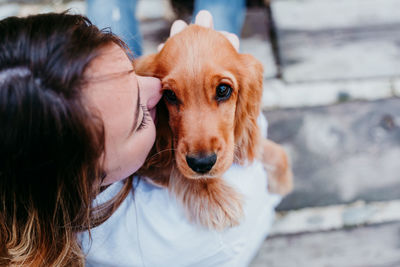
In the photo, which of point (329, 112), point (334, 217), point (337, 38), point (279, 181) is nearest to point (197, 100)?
point (279, 181)

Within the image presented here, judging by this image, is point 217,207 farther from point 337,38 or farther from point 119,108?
point 337,38

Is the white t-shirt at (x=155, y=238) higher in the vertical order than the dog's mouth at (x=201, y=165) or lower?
lower

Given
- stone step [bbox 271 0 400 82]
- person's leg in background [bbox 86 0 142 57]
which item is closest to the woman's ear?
person's leg in background [bbox 86 0 142 57]

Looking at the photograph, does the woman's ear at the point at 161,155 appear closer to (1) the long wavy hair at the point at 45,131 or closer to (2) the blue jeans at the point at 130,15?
(1) the long wavy hair at the point at 45,131

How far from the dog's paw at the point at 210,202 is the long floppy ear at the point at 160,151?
0.24 feet

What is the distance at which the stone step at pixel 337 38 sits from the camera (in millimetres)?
2322

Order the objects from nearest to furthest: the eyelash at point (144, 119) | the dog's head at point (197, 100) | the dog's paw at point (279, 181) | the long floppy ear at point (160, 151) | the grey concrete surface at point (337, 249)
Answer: the eyelash at point (144, 119) < the dog's head at point (197, 100) < the long floppy ear at point (160, 151) < the dog's paw at point (279, 181) < the grey concrete surface at point (337, 249)

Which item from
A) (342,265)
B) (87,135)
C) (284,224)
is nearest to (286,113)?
(284,224)

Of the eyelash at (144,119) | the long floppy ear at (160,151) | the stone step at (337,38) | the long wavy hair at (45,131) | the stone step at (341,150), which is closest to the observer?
the long wavy hair at (45,131)

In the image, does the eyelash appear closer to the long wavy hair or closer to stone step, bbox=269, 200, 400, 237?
the long wavy hair

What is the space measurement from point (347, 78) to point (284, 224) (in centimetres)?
105

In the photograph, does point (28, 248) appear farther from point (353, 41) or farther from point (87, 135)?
point (353, 41)

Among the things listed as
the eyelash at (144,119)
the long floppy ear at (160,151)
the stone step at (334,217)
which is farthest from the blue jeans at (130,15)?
the stone step at (334,217)

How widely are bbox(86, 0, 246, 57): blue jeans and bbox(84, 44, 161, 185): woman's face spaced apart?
88 cm
